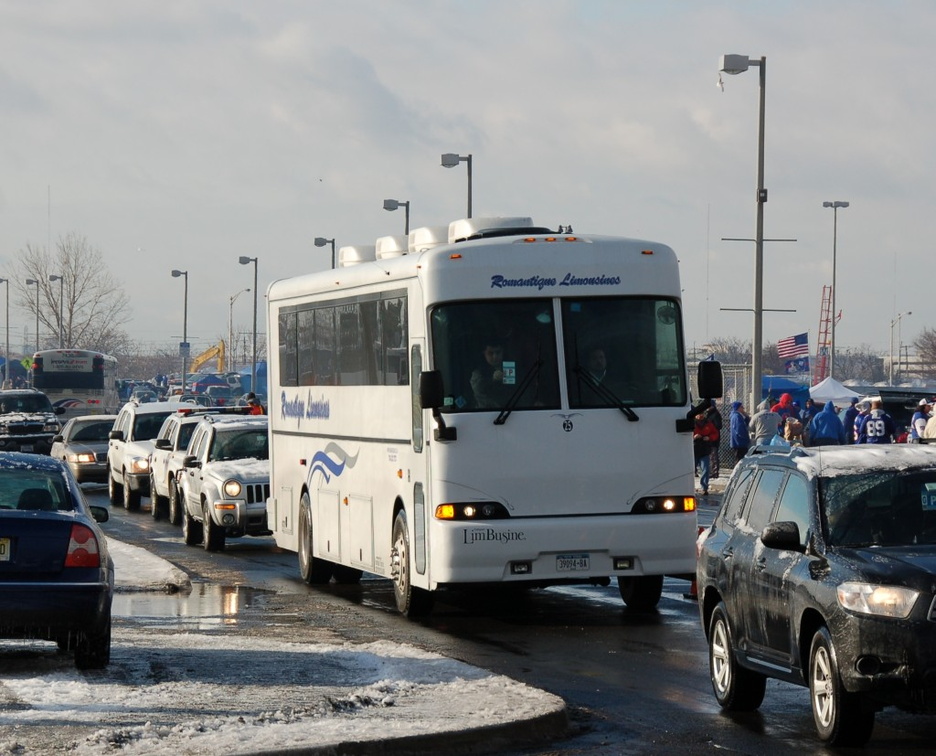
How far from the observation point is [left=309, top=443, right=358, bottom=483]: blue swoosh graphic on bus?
18422mm

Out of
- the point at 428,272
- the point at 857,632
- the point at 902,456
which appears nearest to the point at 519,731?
the point at 857,632

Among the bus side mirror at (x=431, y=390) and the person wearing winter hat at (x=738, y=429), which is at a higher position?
the bus side mirror at (x=431, y=390)

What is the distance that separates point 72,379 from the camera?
225ft

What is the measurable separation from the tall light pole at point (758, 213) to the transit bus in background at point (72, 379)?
38.9 m

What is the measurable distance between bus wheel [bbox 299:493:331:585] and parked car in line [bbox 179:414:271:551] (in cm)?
376

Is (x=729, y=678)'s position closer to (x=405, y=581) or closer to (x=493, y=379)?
(x=493, y=379)

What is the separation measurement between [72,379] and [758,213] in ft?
133

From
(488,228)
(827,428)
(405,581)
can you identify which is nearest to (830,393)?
(827,428)

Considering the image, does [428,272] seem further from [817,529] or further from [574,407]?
[817,529]

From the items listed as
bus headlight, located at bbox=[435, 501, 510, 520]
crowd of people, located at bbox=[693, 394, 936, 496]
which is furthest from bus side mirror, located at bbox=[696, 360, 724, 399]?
crowd of people, located at bbox=[693, 394, 936, 496]

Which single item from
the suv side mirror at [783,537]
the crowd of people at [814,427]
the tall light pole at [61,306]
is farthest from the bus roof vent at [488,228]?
the tall light pole at [61,306]

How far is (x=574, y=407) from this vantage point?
15570mm

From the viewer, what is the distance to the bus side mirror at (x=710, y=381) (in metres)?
15.6

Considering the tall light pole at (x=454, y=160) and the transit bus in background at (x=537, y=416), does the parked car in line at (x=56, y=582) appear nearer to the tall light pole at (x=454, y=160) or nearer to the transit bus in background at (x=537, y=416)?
the transit bus in background at (x=537, y=416)
